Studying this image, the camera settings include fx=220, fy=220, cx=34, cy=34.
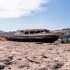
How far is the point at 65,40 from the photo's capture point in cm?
3306

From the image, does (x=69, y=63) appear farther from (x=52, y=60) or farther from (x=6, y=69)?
(x=6, y=69)

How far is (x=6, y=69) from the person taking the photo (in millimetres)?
13617

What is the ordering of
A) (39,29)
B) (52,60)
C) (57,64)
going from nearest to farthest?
(57,64), (52,60), (39,29)

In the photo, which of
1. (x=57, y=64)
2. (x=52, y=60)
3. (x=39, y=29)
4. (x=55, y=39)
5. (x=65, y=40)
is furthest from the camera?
(x=39, y=29)

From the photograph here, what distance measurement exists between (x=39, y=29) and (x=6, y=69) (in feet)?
126

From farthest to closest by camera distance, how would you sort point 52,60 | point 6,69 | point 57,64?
point 52,60 < point 57,64 < point 6,69

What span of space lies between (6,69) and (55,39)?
76.4 feet

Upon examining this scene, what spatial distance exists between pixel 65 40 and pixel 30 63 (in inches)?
732

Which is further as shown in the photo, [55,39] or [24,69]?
A: [55,39]

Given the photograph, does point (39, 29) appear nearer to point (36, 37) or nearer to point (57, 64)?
point (36, 37)

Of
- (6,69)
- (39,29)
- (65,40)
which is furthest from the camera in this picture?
(39,29)

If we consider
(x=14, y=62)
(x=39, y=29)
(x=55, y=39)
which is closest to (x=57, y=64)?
(x=14, y=62)

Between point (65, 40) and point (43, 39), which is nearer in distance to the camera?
point (65, 40)

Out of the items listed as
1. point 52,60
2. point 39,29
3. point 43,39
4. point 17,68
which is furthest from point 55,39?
point 17,68
